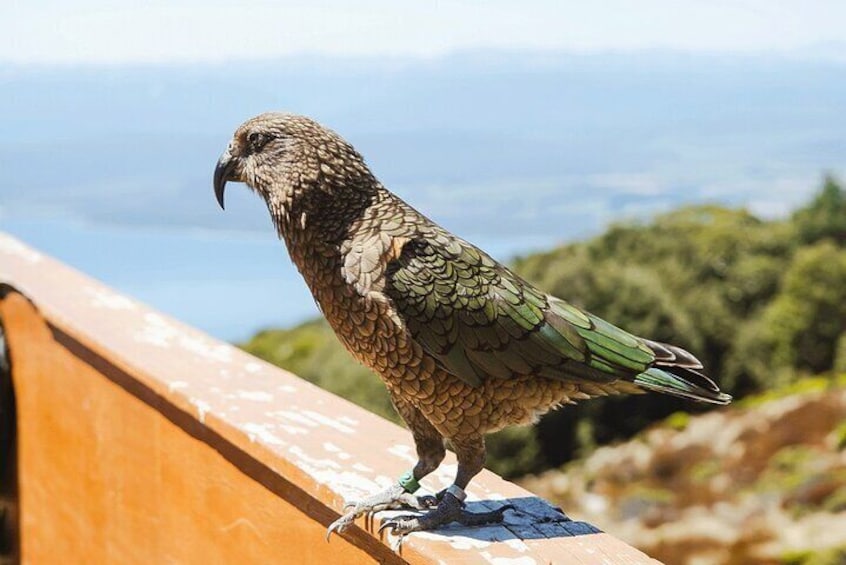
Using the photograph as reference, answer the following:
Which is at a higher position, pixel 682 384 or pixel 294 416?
pixel 682 384

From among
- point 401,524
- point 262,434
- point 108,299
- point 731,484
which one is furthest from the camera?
point 731,484

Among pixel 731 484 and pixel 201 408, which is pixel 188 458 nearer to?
pixel 201 408

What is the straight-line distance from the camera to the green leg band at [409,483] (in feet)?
5.80

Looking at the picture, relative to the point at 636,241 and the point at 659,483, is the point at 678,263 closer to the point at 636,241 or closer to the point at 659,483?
the point at 636,241

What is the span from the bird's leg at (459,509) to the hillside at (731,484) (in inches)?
297

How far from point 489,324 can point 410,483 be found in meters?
0.32

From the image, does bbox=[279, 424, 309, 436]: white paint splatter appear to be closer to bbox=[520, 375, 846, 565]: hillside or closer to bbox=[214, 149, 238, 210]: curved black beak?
bbox=[214, 149, 238, 210]: curved black beak

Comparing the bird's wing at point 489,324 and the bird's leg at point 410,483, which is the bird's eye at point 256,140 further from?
the bird's leg at point 410,483

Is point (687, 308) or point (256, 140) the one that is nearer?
point (256, 140)

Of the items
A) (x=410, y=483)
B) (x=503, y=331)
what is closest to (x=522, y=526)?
(x=410, y=483)

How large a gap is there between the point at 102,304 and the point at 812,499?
29.7 feet

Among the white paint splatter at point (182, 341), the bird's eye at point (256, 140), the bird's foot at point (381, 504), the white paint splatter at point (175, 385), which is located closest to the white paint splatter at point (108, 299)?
the white paint splatter at point (182, 341)

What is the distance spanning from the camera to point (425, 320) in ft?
5.54

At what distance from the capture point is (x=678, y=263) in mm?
17625
